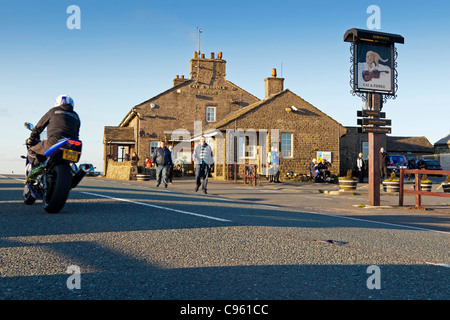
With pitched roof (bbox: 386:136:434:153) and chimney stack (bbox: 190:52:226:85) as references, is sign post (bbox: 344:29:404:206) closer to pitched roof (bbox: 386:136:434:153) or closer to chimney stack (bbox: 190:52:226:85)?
chimney stack (bbox: 190:52:226:85)

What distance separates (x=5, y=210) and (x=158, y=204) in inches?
105

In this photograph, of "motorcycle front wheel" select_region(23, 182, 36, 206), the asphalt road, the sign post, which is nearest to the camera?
the asphalt road

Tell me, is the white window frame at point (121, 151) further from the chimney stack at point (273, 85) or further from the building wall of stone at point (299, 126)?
the building wall of stone at point (299, 126)

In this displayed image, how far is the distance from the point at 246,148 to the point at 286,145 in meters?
2.78

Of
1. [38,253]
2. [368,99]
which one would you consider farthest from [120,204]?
[368,99]

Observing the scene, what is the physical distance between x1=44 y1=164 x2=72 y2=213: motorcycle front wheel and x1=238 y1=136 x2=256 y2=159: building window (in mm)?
22161

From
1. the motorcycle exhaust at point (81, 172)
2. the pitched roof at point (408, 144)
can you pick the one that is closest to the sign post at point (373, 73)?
the motorcycle exhaust at point (81, 172)

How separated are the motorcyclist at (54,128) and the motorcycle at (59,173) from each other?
16 cm

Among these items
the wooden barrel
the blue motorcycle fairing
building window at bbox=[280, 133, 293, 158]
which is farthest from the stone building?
the blue motorcycle fairing

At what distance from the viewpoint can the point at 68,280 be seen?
131 inches

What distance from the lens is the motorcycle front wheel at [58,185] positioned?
20.9 ft

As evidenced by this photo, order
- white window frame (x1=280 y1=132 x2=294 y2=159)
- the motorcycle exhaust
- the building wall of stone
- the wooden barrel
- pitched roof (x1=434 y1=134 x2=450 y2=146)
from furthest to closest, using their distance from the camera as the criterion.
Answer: pitched roof (x1=434 y1=134 x2=450 y2=146), white window frame (x1=280 y1=132 x2=294 y2=159), the building wall of stone, the wooden barrel, the motorcycle exhaust

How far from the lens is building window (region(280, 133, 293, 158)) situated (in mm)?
29188
